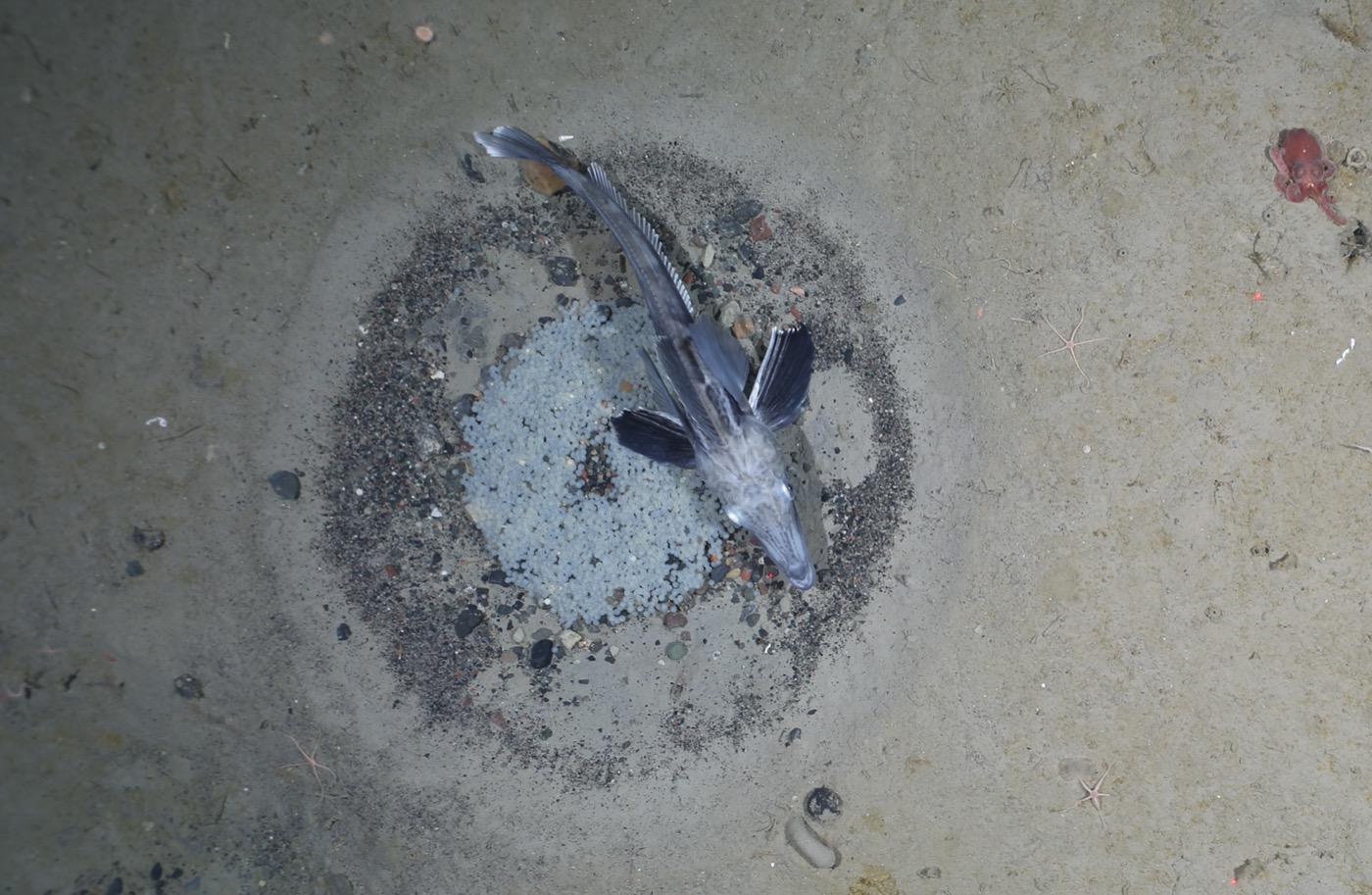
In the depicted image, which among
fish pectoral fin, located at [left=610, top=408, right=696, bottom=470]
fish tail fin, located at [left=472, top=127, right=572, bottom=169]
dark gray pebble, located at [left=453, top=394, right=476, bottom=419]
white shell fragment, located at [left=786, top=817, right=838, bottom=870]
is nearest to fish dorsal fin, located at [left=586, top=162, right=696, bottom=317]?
fish tail fin, located at [left=472, top=127, right=572, bottom=169]

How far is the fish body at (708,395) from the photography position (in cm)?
254

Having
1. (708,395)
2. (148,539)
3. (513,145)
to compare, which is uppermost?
(513,145)

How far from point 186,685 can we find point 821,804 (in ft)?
8.96

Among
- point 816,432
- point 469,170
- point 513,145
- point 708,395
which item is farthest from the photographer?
point 816,432

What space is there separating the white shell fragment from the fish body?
1150 millimetres

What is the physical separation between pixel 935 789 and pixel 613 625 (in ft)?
5.28

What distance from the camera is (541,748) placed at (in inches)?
111

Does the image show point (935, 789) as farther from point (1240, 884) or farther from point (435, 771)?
point (435, 771)

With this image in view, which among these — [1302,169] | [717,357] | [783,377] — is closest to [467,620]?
[717,357]

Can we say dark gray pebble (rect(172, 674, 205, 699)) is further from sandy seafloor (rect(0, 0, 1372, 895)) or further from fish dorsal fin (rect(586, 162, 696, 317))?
fish dorsal fin (rect(586, 162, 696, 317))

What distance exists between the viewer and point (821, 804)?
292 centimetres

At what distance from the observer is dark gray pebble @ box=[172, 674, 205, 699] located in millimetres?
2752

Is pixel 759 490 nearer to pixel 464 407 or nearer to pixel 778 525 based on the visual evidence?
pixel 778 525

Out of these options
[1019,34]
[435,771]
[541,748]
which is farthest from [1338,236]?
[435,771]
